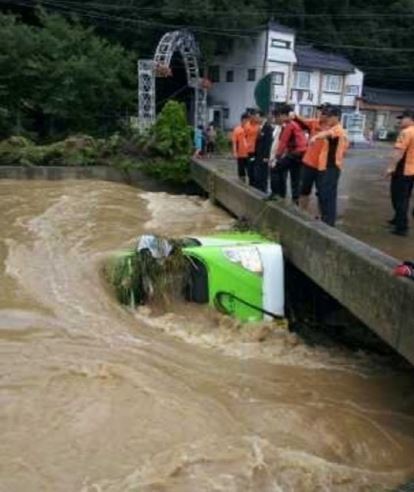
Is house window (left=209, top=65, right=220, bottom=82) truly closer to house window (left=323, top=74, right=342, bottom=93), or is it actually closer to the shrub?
house window (left=323, top=74, right=342, bottom=93)

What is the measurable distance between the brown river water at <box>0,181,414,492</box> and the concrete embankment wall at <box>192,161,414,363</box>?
0.71 m

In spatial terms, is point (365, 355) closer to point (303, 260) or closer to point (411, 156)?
point (303, 260)

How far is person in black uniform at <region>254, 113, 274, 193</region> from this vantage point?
A: 35.2 feet

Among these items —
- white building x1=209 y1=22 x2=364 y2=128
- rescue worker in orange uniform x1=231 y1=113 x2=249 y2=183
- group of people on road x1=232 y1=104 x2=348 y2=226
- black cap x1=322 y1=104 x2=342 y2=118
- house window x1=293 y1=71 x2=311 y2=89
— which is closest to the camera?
black cap x1=322 y1=104 x2=342 y2=118

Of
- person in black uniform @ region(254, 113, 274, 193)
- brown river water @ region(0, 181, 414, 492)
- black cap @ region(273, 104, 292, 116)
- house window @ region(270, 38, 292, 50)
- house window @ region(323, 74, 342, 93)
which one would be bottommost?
brown river water @ region(0, 181, 414, 492)

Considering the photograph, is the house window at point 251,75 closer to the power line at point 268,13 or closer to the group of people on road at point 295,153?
the power line at point 268,13

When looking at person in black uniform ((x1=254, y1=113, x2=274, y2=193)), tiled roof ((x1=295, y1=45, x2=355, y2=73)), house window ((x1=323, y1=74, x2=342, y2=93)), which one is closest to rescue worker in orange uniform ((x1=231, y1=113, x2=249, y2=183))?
person in black uniform ((x1=254, y1=113, x2=274, y2=193))

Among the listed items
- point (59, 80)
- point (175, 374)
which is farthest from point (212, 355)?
point (59, 80)

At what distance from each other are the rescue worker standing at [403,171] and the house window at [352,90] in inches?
1703

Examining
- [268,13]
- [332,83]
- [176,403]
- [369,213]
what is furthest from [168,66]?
[176,403]

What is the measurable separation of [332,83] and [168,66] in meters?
20.4

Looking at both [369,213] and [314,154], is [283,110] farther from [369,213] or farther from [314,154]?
[369,213]

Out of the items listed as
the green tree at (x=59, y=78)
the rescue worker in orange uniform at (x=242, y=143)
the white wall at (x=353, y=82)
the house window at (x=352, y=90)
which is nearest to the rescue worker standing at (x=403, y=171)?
the rescue worker in orange uniform at (x=242, y=143)

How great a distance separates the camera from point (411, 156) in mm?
8078
